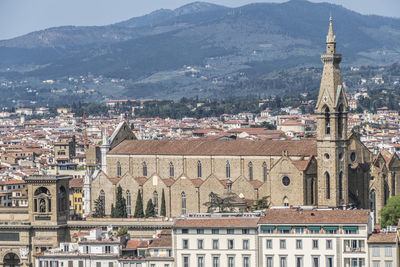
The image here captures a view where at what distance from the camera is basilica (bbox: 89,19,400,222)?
8181 cm

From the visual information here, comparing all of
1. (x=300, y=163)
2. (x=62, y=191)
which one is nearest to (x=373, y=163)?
(x=300, y=163)

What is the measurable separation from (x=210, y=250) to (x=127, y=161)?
2908 centimetres

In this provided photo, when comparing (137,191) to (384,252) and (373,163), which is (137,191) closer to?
(373,163)

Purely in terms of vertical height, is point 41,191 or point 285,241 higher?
point 41,191

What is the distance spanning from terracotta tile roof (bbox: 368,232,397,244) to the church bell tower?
18.2 m

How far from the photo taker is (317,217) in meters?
64.7

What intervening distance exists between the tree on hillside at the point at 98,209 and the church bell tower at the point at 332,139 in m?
16.9

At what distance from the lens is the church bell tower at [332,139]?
81375 millimetres

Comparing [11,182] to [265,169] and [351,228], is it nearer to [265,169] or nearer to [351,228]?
[265,169]

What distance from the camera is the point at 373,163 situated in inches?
3467

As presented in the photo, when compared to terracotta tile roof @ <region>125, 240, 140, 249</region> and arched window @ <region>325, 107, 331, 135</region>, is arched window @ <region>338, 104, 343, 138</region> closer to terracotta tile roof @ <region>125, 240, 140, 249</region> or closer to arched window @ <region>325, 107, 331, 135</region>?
arched window @ <region>325, 107, 331, 135</region>

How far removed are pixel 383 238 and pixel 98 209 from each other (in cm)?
3276

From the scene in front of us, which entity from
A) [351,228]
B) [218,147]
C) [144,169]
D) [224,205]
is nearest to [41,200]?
[224,205]

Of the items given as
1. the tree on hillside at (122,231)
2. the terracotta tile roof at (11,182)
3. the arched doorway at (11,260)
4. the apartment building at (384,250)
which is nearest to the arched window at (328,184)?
the tree on hillside at (122,231)
